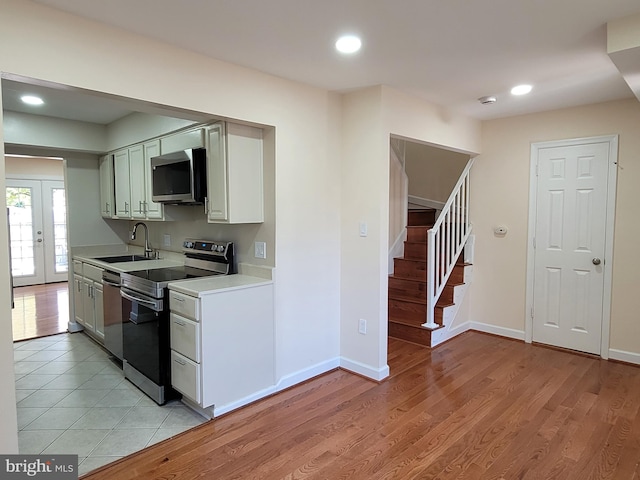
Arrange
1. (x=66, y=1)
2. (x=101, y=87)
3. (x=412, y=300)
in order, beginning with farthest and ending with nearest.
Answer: (x=412, y=300), (x=101, y=87), (x=66, y=1)

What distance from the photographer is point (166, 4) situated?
6.31ft

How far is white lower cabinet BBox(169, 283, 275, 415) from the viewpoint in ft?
8.61

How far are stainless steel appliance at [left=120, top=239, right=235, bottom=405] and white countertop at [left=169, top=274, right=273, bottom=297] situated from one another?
5.8 inches

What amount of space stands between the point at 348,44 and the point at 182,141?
5.85ft

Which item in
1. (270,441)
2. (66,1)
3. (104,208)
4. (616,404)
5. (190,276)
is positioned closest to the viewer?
(66,1)

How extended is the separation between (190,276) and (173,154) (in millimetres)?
1057

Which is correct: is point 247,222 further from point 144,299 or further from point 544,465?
point 544,465

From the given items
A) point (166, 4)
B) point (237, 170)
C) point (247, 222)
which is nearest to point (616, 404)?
point (247, 222)

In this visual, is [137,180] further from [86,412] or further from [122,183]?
[86,412]

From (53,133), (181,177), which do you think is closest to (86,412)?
(181,177)

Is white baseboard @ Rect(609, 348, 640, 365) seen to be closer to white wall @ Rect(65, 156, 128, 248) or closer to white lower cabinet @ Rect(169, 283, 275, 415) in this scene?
white lower cabinet @ Rect(169, 283, 275, 415)

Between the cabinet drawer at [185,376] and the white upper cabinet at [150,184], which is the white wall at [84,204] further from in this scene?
the cabinet drawer at [185,376]

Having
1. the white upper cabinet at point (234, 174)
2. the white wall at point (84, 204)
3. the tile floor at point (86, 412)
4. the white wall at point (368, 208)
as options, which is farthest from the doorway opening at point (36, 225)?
the white wall at point (368, 208)

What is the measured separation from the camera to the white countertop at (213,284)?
266cm
